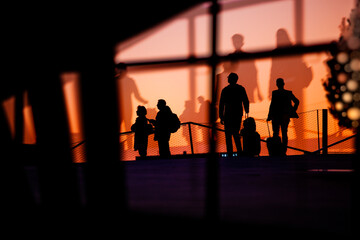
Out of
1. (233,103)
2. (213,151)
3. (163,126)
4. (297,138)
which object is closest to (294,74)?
(297,138)

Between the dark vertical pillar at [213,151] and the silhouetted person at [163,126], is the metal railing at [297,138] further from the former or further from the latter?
the dark vertical pillar at [213,151]

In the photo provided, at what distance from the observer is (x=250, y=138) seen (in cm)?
552

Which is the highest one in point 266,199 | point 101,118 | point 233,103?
point 101,118

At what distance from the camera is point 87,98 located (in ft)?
2.97

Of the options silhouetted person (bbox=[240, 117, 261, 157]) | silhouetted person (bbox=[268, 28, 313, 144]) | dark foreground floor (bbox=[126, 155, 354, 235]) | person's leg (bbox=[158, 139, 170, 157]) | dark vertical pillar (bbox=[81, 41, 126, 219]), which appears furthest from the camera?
silhouetted person (bbox=[268, 28, 313, 144])

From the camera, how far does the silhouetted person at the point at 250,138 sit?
549cm

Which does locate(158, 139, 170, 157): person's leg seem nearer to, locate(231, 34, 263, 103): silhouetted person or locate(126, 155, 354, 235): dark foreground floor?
locate(231, 34, 263, 103): silhouetted person

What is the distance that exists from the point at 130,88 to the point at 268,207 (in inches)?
237

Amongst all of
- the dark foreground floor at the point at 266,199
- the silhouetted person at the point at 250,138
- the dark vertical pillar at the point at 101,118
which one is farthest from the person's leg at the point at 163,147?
the dark vertical pillar at the point at 101,118

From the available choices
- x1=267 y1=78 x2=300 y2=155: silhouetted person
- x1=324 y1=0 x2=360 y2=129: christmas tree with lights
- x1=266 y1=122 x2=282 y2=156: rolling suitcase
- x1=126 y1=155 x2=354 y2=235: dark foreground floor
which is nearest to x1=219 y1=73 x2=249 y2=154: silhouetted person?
x1=267 y1=78 x2=300 y2=155: silhouetted person

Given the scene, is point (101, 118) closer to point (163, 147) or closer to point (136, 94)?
point (163, 147)

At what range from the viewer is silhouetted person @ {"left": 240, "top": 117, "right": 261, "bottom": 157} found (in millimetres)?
5488

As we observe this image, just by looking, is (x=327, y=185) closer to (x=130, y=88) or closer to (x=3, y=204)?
(x=3, y=204)

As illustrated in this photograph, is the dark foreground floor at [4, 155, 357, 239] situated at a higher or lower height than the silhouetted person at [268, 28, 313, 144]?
lower
